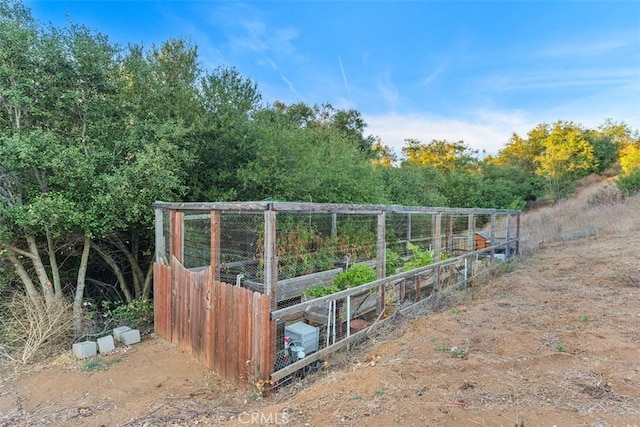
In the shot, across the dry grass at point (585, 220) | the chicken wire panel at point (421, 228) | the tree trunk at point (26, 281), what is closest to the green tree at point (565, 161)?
the dry grass at point (585, 220)

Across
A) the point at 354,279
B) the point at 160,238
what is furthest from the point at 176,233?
the point at 354,279

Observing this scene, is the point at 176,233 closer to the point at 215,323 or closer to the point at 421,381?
the point at 215,323

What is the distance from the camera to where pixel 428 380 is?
286 cm

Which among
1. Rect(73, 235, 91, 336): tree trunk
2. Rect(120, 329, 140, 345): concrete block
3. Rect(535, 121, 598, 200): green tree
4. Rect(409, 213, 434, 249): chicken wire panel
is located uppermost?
Rect(535, 121, 598, 200): green tree

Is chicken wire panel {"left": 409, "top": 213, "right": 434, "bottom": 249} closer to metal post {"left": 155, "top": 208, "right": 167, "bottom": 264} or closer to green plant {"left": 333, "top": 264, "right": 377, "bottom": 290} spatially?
green plant {"left": 333, "top": 264, "right": 377, "bottom": 290}

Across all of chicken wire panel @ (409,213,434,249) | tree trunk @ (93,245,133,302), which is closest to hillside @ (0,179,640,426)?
tree trunk @ (93,245,133,302)

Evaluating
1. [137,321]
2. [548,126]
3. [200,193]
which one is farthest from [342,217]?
[548,126]

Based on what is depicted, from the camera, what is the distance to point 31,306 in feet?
15.5

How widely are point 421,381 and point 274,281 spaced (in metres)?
1.58

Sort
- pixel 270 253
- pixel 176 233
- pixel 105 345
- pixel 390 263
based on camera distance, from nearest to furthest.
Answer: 1. pixel 270 253
2. pixel 176 233
3. pixel 105 345
4. pixel 390 263

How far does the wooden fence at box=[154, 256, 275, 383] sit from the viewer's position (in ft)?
10.4

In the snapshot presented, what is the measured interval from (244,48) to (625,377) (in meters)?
9.32

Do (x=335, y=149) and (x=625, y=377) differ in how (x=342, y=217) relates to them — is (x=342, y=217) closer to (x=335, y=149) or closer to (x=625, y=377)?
(x=335, y=149)

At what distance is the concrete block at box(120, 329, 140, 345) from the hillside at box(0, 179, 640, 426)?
8.2 inches
